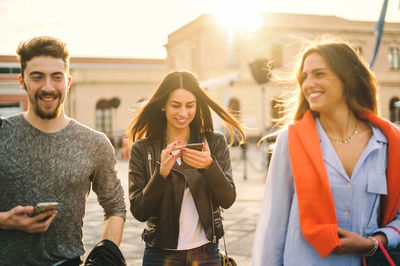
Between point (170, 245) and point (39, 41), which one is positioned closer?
point (39, 41)

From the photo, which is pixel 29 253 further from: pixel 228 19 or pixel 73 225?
pixel 228 19

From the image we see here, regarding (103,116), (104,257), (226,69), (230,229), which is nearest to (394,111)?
(226,69)

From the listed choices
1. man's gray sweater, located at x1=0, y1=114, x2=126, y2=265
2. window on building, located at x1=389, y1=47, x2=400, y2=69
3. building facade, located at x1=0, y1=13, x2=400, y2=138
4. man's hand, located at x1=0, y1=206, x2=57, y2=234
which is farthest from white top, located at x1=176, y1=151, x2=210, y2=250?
window on building, located at x1=389, y1=47, x2=400, y2=69

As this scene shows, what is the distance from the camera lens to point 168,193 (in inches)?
110

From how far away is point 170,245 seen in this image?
2760 millimetres

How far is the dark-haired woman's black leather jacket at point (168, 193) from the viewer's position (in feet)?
9.04

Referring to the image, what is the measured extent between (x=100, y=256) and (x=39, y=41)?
109 centimetres

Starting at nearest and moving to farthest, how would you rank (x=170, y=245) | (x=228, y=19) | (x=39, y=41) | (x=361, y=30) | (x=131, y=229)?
(x=39, y=41) → (x=170, y=245) → (x=131, y=229) → (x=228, y=19) → (x=361, y=30)

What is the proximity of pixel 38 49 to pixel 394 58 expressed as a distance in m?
40.5

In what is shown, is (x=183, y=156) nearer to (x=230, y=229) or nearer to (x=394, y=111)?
(x=230, y=229)

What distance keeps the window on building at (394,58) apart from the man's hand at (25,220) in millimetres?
40380

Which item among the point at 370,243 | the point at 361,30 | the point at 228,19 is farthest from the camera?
the point at 361,30

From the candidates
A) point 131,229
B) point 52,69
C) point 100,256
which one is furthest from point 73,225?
point 131,229

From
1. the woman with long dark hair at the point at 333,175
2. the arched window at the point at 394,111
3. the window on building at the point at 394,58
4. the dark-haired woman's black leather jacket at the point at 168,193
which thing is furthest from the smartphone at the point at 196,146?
the window on building at the point at 394,58
